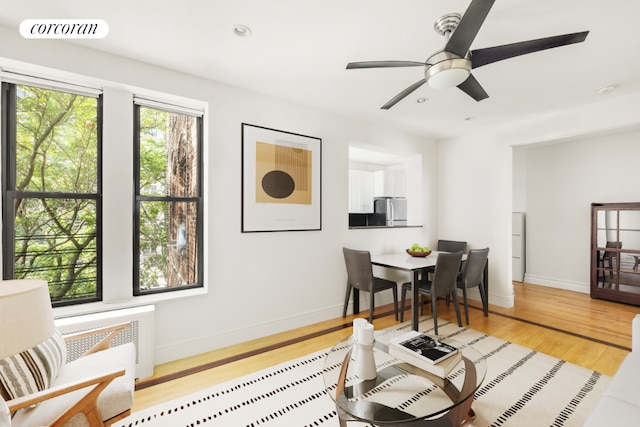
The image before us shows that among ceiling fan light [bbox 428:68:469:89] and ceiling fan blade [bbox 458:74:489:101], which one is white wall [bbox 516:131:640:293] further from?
ceiling fan light [bbox 428:68:469:89]

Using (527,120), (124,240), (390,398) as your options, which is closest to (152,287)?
(124,240)

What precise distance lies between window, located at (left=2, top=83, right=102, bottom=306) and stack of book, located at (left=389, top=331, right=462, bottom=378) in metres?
2.39

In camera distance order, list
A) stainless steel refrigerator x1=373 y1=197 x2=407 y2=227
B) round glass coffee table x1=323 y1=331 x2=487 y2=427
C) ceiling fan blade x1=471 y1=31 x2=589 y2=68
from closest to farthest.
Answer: round glass coffee table x1=323 y1=331 x2=487 y2=427 → ceiling fan blade x1=471 y1=31 x2=589 y2=68 → stainless steel refrigerator x1=373 y1=197 x2=407 y2=227

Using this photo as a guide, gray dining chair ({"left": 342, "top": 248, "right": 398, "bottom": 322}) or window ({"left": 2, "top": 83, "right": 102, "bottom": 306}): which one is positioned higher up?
window ({"left": 2, "top": 83, "right": 102, "bottom": 306})

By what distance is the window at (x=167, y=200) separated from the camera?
2639 mm

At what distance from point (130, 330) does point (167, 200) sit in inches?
43.6

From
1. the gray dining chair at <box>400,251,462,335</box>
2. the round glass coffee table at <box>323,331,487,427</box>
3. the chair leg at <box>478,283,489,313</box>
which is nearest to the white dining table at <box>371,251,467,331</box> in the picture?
the gray dining chair at <box>400,251,462,335</box>

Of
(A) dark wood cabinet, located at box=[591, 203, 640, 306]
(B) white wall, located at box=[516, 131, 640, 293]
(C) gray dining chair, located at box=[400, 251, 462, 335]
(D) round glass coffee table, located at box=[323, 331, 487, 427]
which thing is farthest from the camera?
(B) white wall, located at box=[516, 131, 640, 293]

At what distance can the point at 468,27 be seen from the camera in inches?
56.4

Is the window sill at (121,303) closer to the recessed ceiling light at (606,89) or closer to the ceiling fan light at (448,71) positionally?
the ceiling fan light at (448,71)

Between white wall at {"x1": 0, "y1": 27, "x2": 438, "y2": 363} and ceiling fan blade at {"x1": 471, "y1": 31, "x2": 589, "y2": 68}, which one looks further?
white wall at {"x1": 0, "y1": 27, "x2": 438, "y2": 363}

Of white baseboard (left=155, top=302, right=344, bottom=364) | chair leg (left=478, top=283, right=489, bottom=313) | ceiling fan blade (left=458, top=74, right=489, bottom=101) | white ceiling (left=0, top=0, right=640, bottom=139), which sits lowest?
white baseboard (left=155, top=302, right=344, bottom=364)

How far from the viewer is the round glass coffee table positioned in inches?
54.2

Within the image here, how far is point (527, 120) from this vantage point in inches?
148
